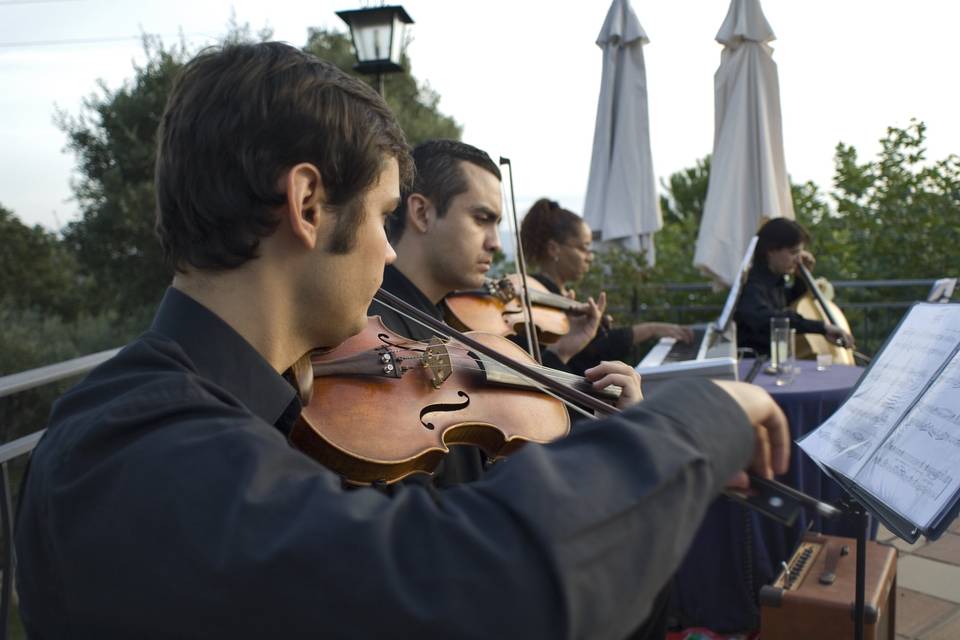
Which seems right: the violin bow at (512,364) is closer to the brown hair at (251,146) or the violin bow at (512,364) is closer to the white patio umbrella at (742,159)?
the brown hair at (251,146)

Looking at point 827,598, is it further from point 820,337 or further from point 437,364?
point 820,337

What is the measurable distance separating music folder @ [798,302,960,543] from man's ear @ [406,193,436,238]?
1.33 meters

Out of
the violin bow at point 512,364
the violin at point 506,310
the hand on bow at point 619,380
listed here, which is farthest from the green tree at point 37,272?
the hand on bow at point 619,380

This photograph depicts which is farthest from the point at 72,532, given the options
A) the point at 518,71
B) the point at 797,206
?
the point at 518,71

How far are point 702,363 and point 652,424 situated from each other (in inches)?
93.2

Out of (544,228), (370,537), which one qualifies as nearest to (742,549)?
(544,228)

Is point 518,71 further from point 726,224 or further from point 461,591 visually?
point 461,591

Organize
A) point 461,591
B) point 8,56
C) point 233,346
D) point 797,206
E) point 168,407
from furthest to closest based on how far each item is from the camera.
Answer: point 8,56
point 797,206
point 233,346
point 168,407
point 461,591

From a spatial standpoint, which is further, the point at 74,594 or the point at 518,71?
the point at 518,71

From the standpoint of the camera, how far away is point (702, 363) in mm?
2906

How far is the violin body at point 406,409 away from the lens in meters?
1.44

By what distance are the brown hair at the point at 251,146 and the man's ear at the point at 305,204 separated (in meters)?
0.01

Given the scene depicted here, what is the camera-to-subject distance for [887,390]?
154cm

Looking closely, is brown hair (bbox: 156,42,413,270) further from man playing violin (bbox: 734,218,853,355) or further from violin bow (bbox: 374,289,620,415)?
man playing violin (bbox: 734,218,853,355)
